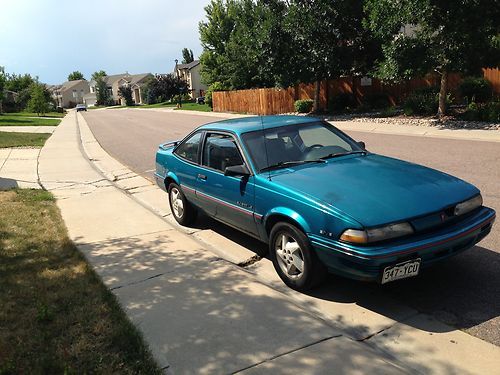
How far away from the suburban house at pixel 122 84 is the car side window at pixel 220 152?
103 m

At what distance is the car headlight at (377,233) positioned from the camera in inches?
140

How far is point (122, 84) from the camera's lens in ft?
417

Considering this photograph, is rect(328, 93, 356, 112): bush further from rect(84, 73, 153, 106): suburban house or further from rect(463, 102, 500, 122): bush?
rect(84, 73, 153, 106): suburban house

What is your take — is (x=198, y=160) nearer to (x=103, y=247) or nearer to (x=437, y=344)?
(x=103, y=247)

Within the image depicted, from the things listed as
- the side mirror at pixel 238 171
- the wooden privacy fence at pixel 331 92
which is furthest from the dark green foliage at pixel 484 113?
the side mirror at pixel 238 171

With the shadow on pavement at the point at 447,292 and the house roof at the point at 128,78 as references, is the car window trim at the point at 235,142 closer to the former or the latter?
the shadow on pavement at the point at 447,292

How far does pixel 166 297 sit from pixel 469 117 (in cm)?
1680

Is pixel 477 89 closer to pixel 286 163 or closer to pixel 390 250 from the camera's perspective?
pixel 286 163

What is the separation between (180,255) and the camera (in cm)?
541

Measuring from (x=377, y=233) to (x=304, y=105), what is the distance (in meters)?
26.4

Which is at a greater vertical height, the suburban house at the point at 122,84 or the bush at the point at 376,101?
the suburban house at the point at 122,84

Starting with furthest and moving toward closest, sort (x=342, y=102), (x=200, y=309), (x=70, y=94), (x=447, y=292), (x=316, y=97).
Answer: (x=70, y=94) < (x=316, y=97) < (x=342, y=102) < (x=447, y=292) < (x=200, y=309)

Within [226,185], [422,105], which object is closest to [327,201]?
[226,185]

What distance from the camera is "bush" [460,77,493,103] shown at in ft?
67.4
